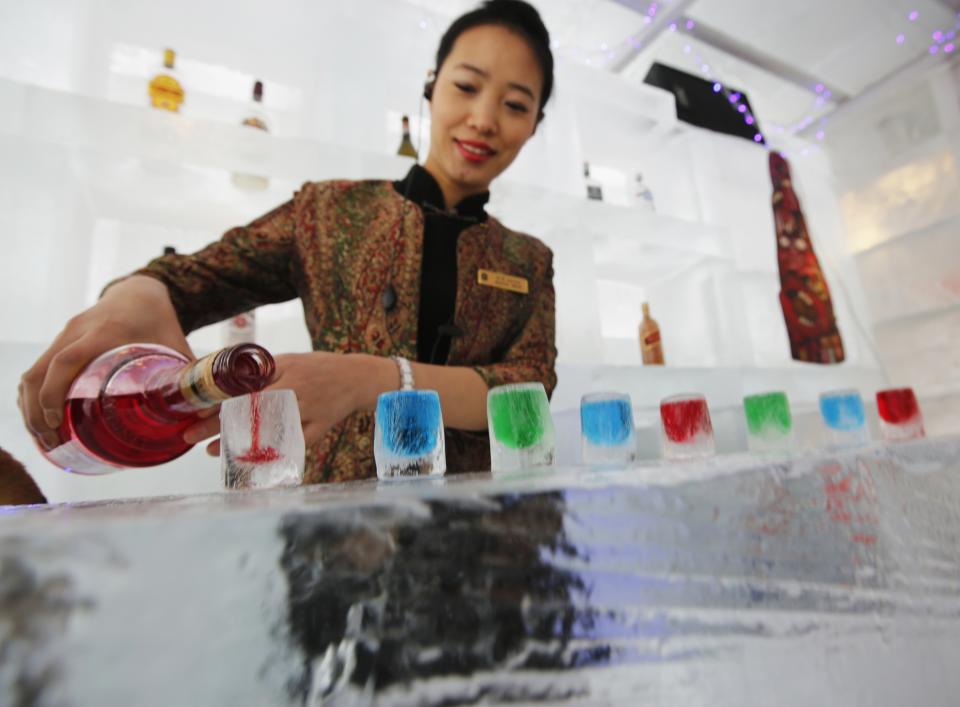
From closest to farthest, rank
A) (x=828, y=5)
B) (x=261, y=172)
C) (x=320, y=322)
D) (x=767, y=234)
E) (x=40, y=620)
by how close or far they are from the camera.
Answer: (x=40, y=620) < (x=320, y=322) < (x=261, y=172) < (x=828, y=5) < (x=767, y=234)

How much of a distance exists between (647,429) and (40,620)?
1978 millimetres

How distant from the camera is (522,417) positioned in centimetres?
Answer: 54

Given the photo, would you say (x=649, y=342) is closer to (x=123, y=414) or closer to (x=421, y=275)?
(x=421, y=275)

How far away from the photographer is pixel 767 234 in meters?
2.91

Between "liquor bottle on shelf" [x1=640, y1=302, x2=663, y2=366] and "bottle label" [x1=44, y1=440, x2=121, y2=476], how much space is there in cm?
196

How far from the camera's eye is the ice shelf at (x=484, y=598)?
0.14 meters

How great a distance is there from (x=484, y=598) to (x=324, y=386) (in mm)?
377

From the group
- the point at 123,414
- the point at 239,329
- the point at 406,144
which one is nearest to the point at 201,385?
the point at 123,414

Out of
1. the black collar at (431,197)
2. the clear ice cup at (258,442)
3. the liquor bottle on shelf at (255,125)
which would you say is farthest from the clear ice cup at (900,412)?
the liquor bottle on shelf at (255,125)

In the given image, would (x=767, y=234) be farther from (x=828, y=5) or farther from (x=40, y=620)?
(x=40, y=620)

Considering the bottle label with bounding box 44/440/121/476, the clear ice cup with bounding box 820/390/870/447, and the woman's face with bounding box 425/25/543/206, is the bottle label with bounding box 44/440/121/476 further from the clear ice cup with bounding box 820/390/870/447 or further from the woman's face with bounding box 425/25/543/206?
the clear ice cup with bounding box 820/390/870/447

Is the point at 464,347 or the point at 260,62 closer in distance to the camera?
the point at 464,347

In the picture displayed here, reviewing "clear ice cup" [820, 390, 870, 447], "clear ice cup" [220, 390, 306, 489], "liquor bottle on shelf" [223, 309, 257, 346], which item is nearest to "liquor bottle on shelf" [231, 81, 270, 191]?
"liquor bottle on shelf" [223, 309, 257, 346]

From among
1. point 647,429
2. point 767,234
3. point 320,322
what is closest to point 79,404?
point 320,322
